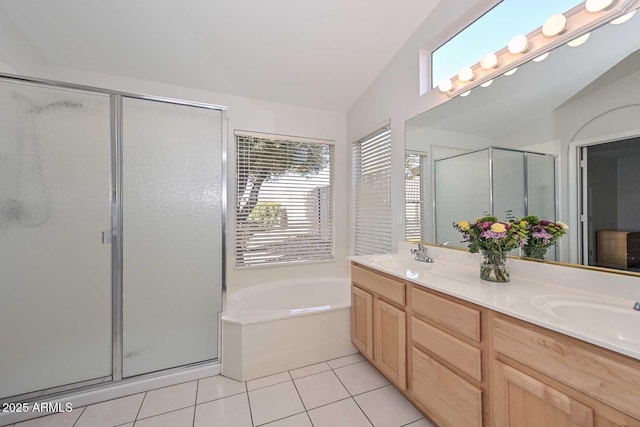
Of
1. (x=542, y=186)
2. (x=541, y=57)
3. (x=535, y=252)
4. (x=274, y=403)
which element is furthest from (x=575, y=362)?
(x=274, y=403)

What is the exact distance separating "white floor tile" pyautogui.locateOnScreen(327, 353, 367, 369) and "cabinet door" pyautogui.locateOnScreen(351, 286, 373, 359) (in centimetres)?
13

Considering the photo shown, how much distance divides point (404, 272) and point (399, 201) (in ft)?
2.79

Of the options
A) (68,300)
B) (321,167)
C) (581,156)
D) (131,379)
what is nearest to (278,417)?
(131,379)

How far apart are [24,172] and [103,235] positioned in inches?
22.5

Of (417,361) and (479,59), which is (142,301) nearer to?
(417,361)

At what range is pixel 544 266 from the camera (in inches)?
51.4

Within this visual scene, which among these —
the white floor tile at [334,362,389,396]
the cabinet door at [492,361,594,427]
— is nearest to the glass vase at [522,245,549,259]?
the cabinet door at [492,361,594,427]

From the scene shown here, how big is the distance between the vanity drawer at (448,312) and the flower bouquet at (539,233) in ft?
1.80

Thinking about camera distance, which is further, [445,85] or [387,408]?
[445,85]

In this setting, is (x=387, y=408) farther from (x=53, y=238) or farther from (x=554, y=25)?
(x=53, y=238)

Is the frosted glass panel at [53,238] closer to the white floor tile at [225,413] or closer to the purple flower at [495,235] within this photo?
the white floor tile at [225,413]

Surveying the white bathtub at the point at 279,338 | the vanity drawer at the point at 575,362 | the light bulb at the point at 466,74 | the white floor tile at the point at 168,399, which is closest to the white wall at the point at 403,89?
the light bulb at the point at 466,74

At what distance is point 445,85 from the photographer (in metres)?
1.81

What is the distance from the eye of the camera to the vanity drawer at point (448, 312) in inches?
43.8
